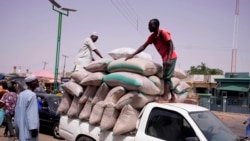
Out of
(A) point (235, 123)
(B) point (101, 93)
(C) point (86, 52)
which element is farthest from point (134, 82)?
(A) point (235, 123)

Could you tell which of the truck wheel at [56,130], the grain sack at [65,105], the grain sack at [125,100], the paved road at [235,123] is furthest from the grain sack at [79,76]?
the paved road at [235,123]

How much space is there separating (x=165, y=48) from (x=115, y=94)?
127 cm

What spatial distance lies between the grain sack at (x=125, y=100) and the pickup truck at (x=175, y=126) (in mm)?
285

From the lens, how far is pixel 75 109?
5.77 m

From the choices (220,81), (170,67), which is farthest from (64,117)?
(220,81)

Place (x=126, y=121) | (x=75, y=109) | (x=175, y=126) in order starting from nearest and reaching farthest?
1. (x=175, y=126)
2. (x=126, y=121)
3. (x=75, y=109)

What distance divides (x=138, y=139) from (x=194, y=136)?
91 centimetres

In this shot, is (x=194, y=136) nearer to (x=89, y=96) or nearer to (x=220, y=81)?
(x=89, y=96)

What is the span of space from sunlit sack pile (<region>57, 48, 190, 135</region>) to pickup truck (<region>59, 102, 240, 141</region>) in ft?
0.56

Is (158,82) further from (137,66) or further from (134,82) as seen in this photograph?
(134,82)

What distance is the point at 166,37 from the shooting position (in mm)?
5145

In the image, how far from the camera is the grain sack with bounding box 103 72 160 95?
4656 mm

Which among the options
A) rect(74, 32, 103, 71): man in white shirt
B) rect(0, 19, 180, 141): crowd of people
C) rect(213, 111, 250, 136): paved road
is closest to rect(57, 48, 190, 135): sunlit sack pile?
rect(0, 19, 180, 141): crowd of people

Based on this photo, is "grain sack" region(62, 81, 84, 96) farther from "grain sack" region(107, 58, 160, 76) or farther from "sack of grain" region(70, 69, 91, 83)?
"grain sack" region(107, 58, 160, 76)
